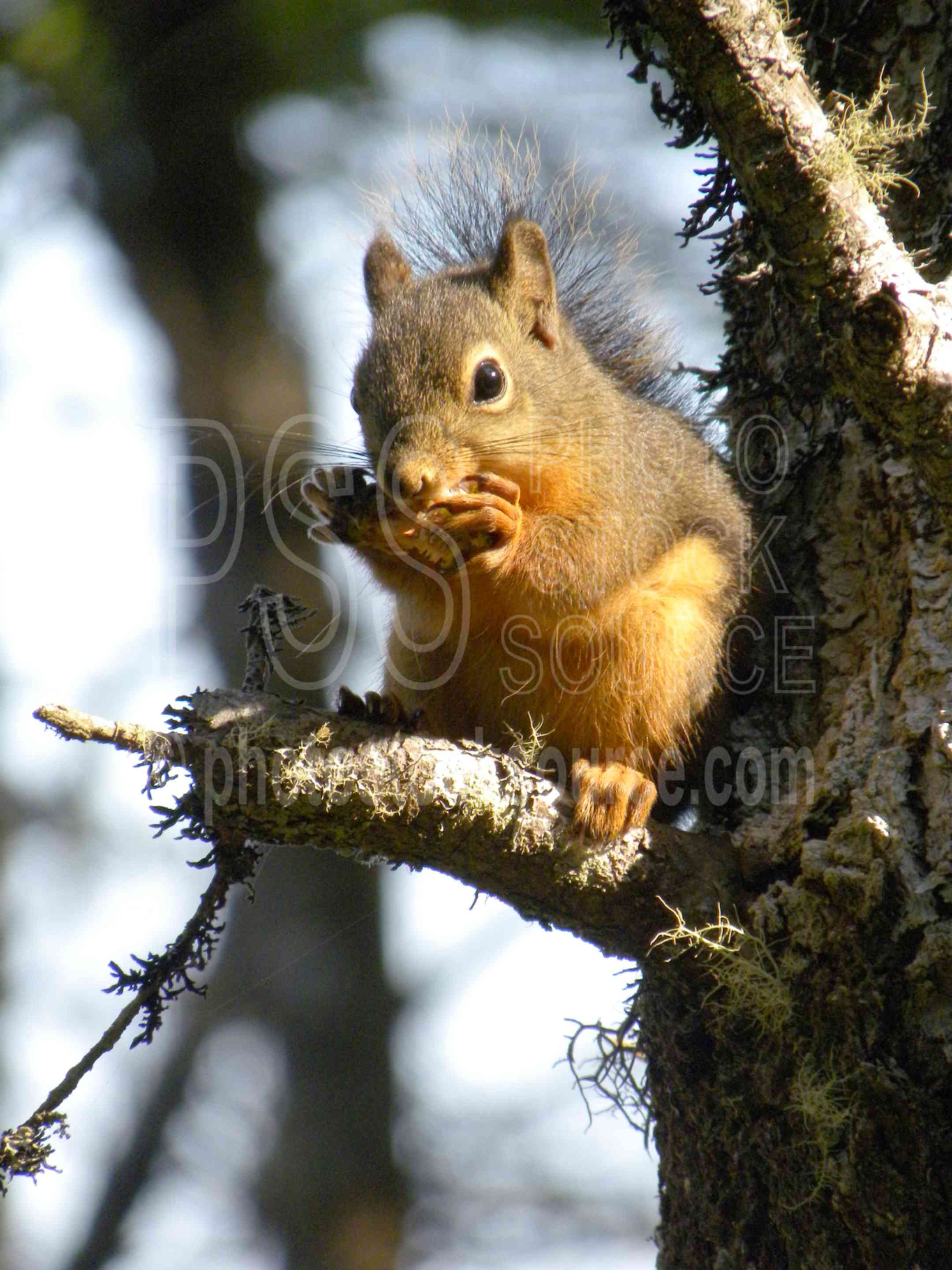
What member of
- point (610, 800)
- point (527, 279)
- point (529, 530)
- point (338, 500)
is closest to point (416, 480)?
point (338, 500)

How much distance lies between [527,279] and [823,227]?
4.37 feet

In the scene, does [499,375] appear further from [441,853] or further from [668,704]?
[441,853]

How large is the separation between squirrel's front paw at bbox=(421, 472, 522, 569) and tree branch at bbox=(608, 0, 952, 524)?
2.83 feet

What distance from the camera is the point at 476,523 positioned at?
2.19 metres

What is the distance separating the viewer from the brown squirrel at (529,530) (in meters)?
2.18

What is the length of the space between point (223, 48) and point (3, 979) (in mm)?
3817

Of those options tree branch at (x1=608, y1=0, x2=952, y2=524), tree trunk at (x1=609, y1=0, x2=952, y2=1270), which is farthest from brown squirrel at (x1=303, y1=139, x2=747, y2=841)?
tree branch at (x1=608, y1=0, x2=952, y2=524)

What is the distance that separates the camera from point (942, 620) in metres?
1.86

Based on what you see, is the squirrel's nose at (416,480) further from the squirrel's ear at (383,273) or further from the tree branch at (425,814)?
the squirrel's ear at (383,273)

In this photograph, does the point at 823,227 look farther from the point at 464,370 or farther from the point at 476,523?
the point at 464,370

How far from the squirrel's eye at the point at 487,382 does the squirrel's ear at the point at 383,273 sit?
1.33ft

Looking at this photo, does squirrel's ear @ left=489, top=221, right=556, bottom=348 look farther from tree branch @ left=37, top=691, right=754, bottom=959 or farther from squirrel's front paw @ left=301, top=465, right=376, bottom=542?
tree branch @ left=37, top=691, right=754, bottom=959

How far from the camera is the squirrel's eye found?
2.38m

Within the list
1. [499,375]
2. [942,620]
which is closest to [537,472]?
[499,375]
